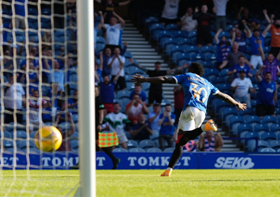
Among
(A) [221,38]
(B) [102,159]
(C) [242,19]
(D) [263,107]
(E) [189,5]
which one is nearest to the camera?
(B) [102,159]

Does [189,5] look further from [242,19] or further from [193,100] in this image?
[193,100]

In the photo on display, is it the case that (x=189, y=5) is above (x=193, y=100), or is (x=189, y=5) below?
above

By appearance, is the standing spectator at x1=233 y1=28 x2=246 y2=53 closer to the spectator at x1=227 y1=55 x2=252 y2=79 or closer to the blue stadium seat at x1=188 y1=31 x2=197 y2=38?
the spectator at x1=227 y1=55 x2=252 y2=79

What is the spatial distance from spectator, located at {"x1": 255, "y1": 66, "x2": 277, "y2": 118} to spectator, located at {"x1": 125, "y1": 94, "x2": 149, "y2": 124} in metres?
3.92

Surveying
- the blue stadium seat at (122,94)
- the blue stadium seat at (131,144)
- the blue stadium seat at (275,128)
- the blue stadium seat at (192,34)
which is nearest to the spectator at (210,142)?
the blue stadium seat at (131,144)

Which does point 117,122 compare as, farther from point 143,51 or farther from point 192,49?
point 143,51

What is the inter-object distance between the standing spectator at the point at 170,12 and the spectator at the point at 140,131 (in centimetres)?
591

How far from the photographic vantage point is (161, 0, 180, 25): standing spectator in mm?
18297

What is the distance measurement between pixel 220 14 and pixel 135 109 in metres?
6.16

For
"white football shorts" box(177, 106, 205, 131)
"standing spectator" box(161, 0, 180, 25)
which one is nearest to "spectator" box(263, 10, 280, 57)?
"standing spectator" box(161, 0, 180, 25)

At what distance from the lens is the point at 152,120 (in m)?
13.9

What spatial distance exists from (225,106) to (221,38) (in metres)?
2.62

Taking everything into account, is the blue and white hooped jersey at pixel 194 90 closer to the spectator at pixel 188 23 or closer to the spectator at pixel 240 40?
the spectator at pixel 240 40

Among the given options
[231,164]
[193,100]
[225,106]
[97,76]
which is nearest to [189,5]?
[225,106]
